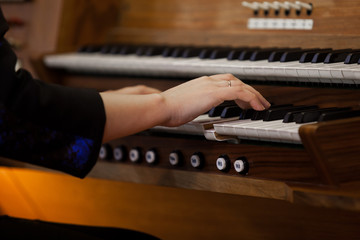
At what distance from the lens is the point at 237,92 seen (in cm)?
145

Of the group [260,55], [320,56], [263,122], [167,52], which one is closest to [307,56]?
[320,56]

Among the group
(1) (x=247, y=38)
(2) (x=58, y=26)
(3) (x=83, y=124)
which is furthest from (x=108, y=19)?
(3) (x=83, y=124)

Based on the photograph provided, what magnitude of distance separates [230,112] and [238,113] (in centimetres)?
3

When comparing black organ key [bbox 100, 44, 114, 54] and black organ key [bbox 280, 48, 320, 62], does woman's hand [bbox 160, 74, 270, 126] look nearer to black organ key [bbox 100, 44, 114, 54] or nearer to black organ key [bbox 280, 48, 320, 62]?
black organ key [bbox 280, 48, 320, 62]

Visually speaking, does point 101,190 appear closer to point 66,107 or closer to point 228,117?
point 228,117

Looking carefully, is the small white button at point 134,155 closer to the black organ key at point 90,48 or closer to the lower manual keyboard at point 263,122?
the lower manual keyboard at point 263,122

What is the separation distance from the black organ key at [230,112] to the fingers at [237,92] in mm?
64

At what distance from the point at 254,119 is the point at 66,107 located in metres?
0.46

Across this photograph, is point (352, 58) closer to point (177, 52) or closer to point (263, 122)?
point (263, 122)

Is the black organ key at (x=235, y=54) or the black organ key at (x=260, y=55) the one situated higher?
the black organ key at (x=260, y=55)

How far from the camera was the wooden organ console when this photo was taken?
1.37 meters

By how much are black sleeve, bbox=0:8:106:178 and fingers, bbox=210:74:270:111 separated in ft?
0.99

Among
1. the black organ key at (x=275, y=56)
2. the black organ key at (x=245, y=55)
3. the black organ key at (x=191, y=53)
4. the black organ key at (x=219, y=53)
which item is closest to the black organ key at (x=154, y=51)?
the black organ key at (x=191, y=53)

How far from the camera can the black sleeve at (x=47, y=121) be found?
47.3 inches
